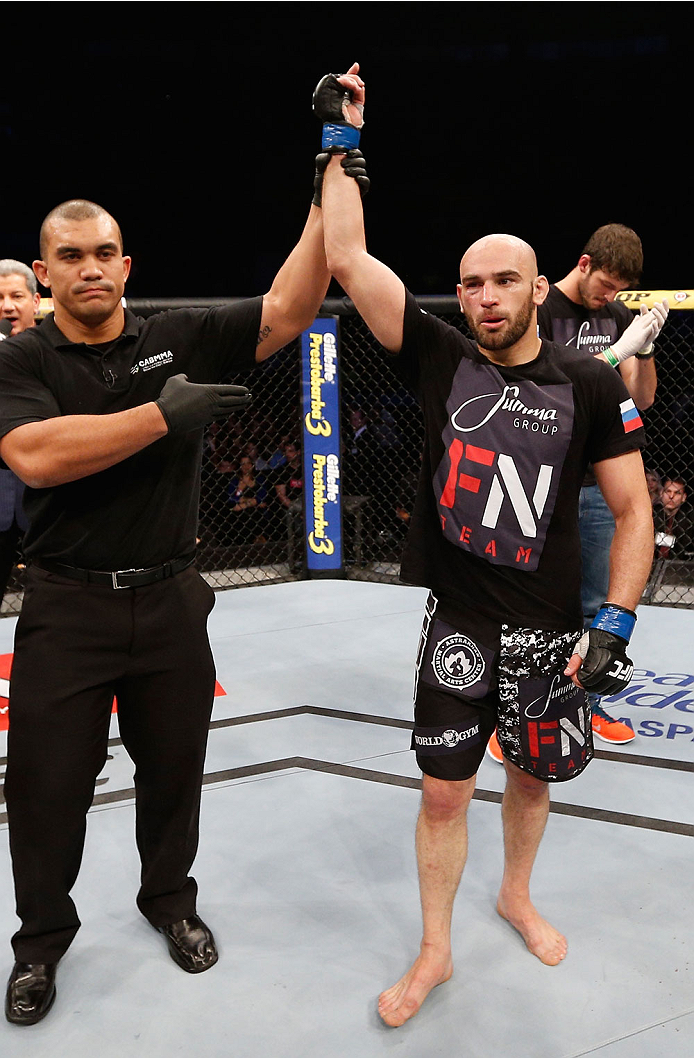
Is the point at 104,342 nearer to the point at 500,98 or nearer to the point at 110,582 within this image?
the point at 110,582

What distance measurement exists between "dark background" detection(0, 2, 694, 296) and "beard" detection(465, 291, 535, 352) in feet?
29.9

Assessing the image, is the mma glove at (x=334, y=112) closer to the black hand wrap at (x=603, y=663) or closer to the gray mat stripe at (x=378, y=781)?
the black hand wrap at (x=603, y=663)

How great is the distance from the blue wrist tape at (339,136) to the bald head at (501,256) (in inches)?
11.5

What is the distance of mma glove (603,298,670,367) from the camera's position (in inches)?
103

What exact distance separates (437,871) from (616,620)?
0.56 meters

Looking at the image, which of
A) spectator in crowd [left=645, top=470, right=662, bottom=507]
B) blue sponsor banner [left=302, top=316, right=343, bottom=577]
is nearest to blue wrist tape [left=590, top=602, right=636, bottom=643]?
blue sponsor banner [left=302, top=316, right=343, bottom=577]

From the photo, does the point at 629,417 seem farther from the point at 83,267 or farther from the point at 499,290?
the point at 83,267

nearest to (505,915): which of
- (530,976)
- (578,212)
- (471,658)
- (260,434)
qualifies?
(530,976)

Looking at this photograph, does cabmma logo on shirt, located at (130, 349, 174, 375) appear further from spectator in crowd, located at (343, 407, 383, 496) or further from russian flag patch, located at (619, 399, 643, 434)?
spectator in crowd, located at (343, 407, 383, 496)

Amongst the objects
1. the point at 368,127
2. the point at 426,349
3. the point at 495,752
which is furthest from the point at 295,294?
the point at 368,127

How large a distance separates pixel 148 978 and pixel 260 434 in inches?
201

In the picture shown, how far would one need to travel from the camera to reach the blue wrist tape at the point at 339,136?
1647mm

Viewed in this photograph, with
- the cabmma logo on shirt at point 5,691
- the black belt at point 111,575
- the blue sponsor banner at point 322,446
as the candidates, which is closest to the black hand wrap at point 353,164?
the black belt at point 111,575

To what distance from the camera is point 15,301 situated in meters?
2.75
